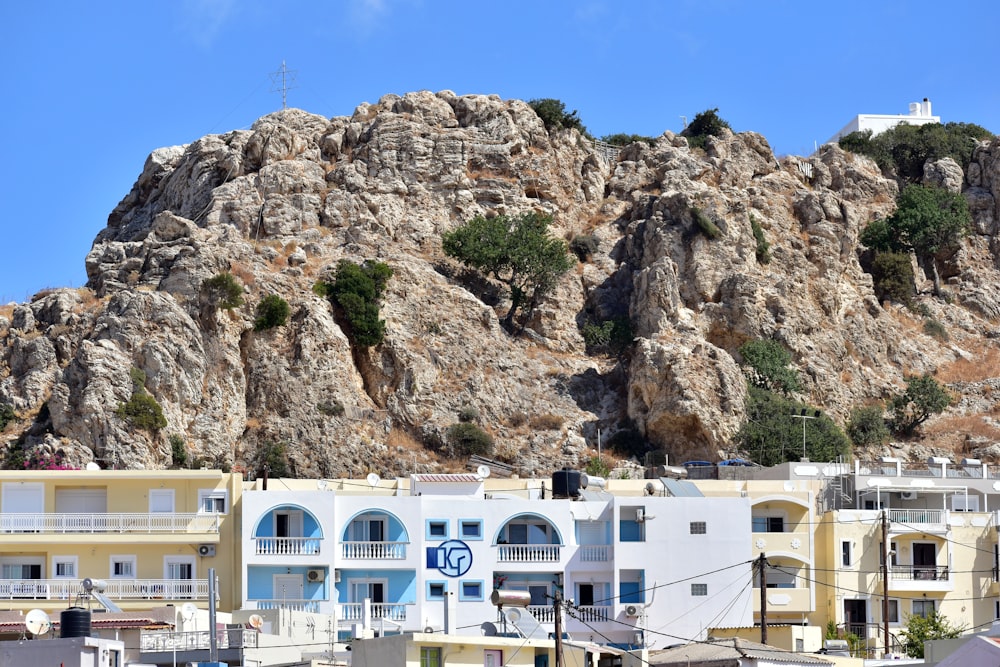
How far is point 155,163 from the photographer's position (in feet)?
350

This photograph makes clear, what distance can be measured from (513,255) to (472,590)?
32.6 meters

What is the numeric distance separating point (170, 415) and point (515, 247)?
2205cm

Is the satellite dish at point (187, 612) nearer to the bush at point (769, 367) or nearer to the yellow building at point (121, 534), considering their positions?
the yellow building at point (121, 534)

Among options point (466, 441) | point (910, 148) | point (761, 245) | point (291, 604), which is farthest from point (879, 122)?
point (291, 604)

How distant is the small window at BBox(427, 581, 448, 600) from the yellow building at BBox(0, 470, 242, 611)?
6.53m

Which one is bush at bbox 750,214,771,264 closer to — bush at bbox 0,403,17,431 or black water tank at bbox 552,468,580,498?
black water tank at bbox 552,468,580,498

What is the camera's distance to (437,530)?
63.5 meters

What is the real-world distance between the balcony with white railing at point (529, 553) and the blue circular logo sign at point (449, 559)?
4.21 feet

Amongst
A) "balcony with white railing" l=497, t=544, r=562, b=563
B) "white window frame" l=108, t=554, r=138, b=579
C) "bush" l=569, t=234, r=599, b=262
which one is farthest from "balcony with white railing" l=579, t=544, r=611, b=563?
"bush" l=569, t=234, r=599, b=262

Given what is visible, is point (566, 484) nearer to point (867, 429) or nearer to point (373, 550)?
point (373, 550)

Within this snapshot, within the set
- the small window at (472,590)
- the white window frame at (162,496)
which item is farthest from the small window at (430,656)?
the white window frame at (162,496)

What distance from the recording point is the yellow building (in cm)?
6181

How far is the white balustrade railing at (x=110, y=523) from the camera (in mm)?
62750

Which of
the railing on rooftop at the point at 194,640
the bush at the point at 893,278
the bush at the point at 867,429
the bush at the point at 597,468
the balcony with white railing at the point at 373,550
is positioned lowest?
the railing on rooftop at the point at 194,640
